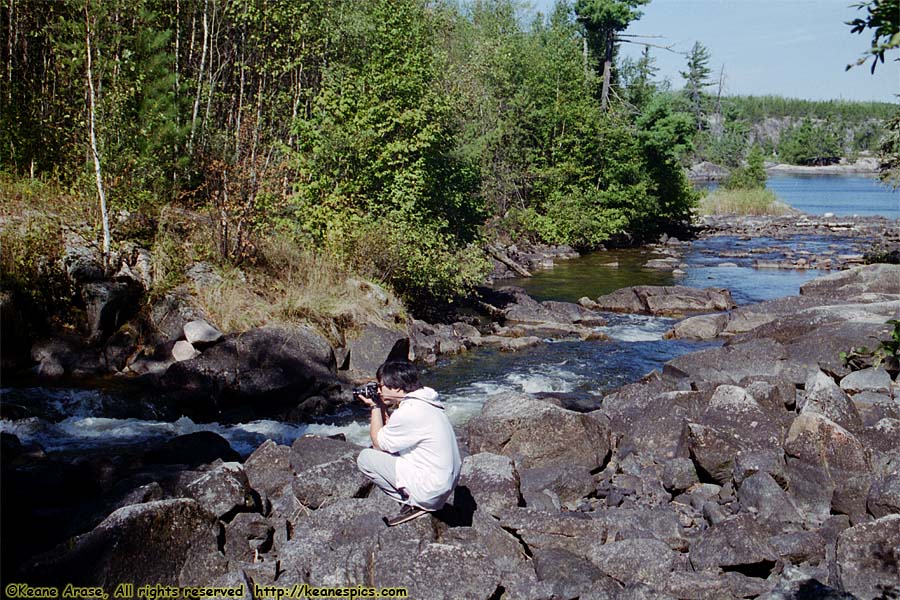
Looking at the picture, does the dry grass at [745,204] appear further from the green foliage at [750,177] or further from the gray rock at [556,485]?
the gray rock at [556,485]

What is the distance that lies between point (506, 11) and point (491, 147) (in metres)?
12.5

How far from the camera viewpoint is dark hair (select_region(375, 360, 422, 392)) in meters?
7.09

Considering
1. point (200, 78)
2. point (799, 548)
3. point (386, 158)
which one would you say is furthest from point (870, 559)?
point (200, 78)

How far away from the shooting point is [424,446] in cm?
703

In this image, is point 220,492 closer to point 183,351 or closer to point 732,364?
point 183,351

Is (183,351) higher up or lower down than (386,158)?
lower down

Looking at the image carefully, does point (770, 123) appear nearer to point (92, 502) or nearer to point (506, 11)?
point (506, 11)

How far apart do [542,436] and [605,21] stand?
37594mm

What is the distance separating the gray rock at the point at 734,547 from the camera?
704cm

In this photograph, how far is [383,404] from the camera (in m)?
7.48

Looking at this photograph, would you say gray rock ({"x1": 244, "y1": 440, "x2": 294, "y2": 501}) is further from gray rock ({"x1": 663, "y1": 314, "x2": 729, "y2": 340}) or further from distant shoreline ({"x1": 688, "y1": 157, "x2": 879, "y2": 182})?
distant shoreline ({"x1": 688, "y1": 157, "x2": 879, "y2": 182})

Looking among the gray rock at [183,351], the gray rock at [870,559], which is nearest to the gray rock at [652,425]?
the gray rock at [870,559]

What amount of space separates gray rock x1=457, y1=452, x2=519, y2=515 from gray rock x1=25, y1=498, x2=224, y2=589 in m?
2.72

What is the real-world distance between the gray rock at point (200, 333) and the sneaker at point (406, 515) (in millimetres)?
8373
